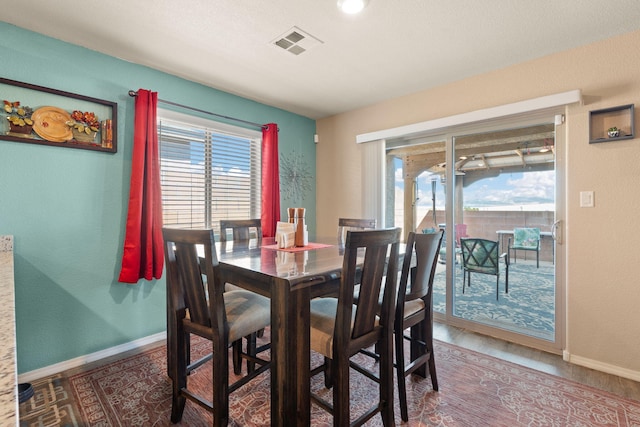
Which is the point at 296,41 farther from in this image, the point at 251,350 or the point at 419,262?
the point at 251,350

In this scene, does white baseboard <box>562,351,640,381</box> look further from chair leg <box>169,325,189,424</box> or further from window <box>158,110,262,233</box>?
window <box>158,110,262,233</box>

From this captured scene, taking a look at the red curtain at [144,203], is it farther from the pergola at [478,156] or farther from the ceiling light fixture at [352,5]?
the pergola at [478,156]

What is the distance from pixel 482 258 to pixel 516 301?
0.49m

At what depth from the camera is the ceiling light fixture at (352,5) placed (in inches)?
72.7

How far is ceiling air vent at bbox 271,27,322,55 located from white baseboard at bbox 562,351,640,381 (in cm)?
309

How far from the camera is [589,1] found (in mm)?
1851

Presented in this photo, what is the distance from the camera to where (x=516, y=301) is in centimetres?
296

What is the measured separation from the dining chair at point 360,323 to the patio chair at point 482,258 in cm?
188

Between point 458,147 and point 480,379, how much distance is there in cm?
208

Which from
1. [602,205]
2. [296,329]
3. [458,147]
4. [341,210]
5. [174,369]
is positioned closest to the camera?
[296,329]

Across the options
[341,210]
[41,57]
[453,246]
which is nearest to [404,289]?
[453,246]

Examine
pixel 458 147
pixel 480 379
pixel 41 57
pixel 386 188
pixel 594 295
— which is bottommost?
pixel 480 379

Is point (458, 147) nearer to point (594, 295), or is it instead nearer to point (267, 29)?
point (594, 295)

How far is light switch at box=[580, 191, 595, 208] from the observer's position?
2.31 m
